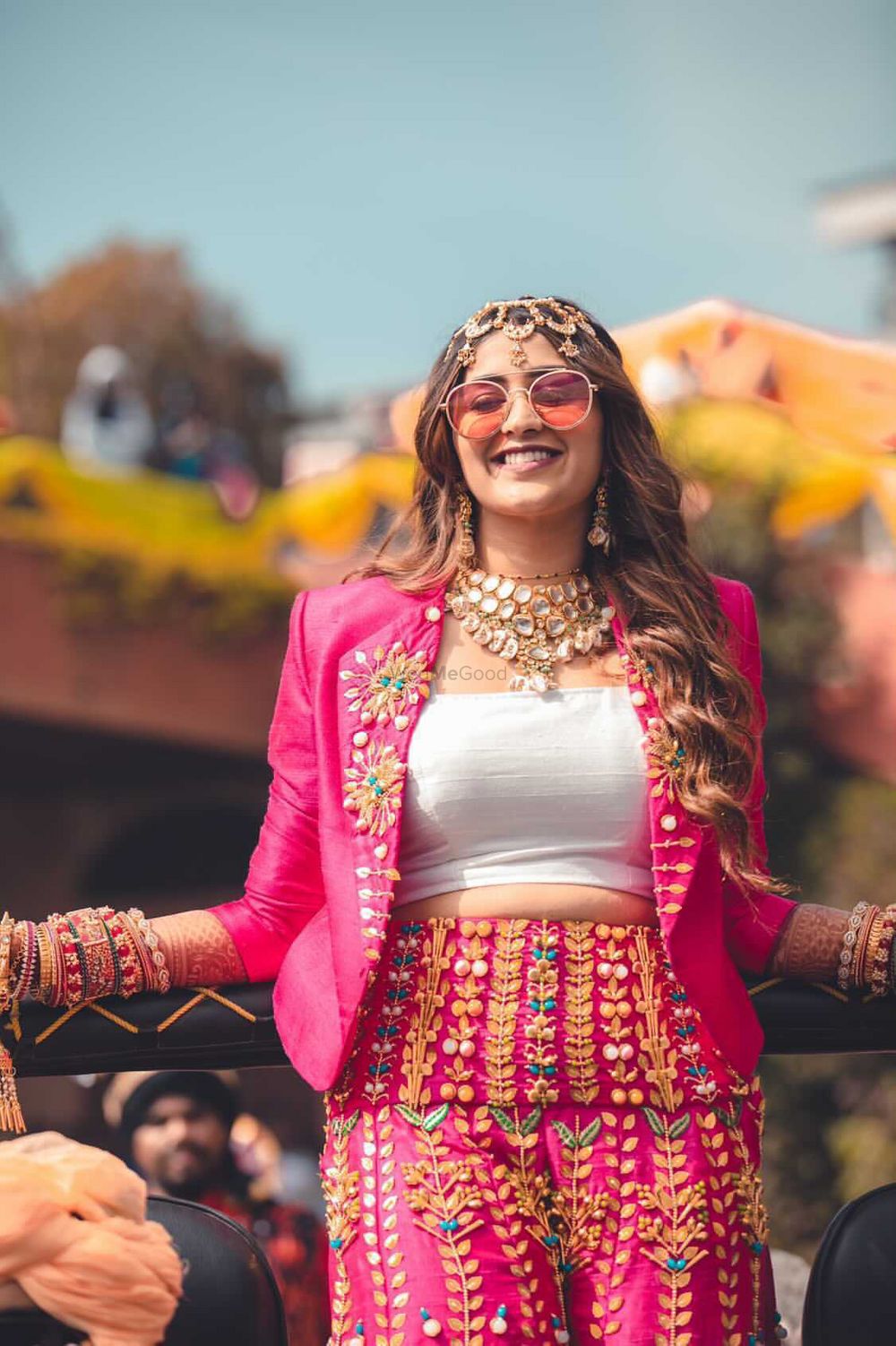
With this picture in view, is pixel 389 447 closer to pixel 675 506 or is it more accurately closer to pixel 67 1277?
pixel 675 506

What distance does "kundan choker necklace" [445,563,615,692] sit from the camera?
9.96ft

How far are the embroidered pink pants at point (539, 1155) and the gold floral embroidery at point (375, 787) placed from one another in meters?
0.16

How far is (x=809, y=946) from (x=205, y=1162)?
3101 mm

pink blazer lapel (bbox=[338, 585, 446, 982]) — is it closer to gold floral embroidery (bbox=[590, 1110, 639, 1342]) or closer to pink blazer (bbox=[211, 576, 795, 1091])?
pink blazer (bbox=[211, 576, 795, 1091])

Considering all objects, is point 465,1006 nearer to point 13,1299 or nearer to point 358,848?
point 358,848

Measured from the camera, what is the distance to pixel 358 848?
293 cm

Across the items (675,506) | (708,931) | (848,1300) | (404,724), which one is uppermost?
(675,506)

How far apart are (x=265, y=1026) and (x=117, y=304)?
32.6 ft

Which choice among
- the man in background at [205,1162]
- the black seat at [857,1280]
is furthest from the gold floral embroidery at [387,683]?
the man in background at [205,1162]

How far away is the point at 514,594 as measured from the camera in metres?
3.10

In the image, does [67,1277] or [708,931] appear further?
[708,931]

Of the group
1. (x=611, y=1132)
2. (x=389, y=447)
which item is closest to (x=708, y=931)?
(x=611, y=1132)

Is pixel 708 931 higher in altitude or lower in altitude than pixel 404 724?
lower

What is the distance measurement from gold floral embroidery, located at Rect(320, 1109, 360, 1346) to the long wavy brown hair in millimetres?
695
